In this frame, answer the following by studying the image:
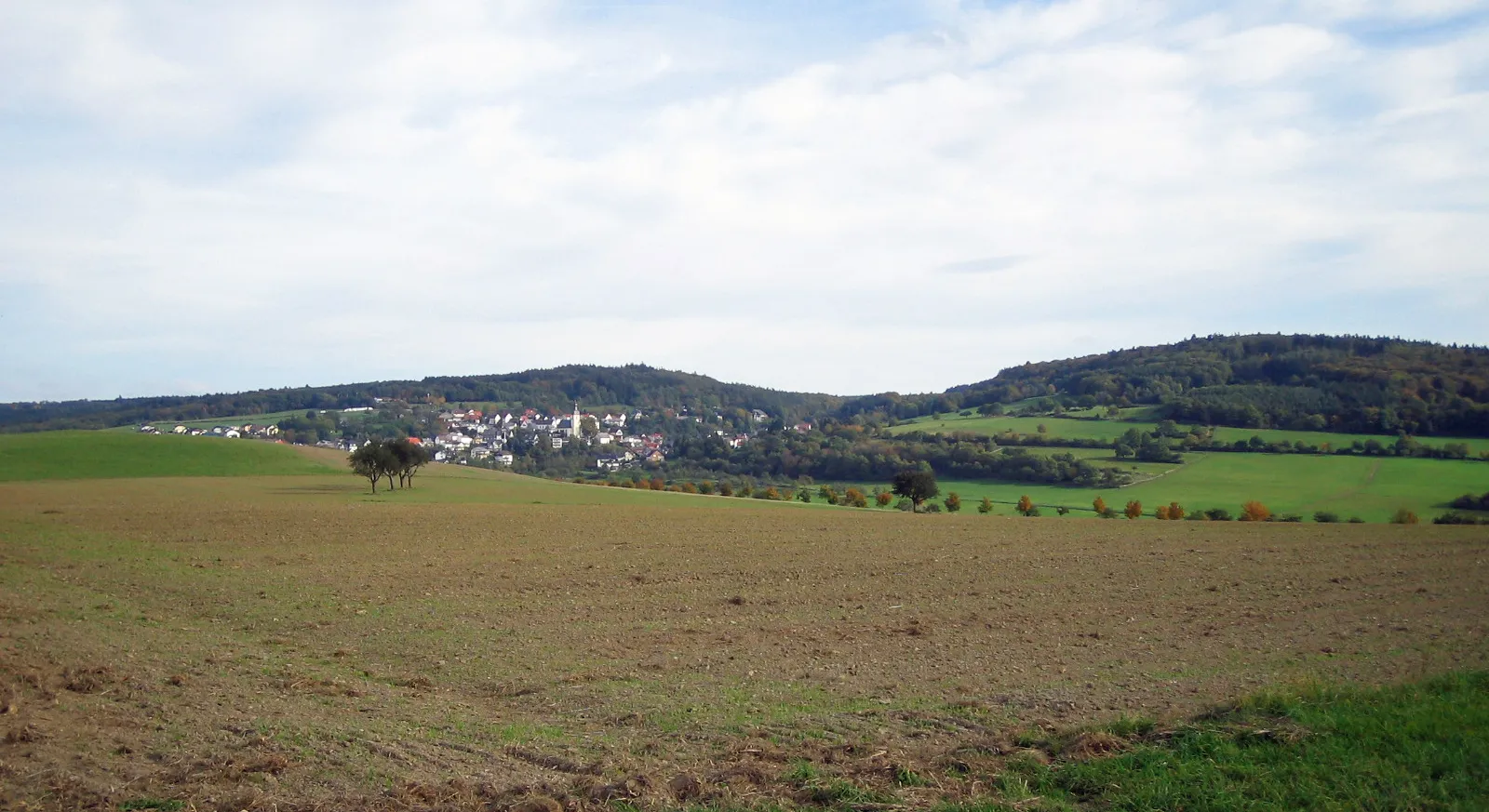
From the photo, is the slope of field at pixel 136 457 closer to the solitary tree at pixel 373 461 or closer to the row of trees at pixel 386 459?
the row of trees at pixel 386 459

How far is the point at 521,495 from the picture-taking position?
66.1m

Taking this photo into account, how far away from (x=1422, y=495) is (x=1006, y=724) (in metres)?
65.2

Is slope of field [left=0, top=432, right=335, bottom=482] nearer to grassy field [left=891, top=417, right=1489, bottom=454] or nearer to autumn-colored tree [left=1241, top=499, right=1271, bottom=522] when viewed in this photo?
autumn-colored tree [left=1241, top=499, right=1271, bottom=522]

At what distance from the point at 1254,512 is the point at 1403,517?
27.8 ft

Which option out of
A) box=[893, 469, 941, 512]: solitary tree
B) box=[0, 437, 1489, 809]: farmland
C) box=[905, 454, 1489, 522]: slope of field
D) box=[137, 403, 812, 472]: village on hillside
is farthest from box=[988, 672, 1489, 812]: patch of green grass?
box=[137, 403, 812, 472]: village on hillside

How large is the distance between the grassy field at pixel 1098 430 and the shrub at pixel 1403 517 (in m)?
22.2

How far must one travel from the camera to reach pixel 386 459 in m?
64.2

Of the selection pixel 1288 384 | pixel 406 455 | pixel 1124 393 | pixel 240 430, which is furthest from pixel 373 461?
pixel 1124 393

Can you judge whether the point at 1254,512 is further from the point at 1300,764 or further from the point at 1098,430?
the point at 1300,764

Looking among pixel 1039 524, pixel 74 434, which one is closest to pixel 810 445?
pixel 1039 524

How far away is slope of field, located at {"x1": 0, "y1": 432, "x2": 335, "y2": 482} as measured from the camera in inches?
2772

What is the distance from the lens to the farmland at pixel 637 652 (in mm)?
7836

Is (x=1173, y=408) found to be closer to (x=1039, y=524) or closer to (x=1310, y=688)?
(x=1039, y=524)

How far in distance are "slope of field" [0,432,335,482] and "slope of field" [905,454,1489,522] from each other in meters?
61.8
